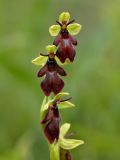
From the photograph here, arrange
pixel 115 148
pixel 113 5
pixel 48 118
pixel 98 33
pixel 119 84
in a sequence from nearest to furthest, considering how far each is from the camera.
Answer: pixel 48 118 < pixel 115 148 < pixel 119 84 < pixel 98 33 < pixel 113 5

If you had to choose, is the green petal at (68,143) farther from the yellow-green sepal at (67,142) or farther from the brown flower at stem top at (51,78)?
the brown flower at stem top at (51,78)

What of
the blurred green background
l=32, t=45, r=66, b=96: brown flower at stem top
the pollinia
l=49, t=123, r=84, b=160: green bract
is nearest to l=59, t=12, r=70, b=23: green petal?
the pollinia

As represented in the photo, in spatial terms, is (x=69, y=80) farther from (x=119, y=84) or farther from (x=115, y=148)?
(x=115, y=148)

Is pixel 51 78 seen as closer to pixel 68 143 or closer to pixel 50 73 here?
pixel 50 73

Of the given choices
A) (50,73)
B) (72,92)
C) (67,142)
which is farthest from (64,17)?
(72,92)

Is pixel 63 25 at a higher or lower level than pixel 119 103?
higher

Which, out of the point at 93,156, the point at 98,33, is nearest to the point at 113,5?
the point at 98,33

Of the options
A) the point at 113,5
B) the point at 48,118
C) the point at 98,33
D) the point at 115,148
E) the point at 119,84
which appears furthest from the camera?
the point at 113,5

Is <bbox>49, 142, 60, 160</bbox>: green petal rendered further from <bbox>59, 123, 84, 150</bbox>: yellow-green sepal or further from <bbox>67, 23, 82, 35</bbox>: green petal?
<bbox>67, 23, 82, 35</bbox>: green petal

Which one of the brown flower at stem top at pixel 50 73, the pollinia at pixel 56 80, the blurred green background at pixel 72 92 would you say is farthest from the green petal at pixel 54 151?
the blurred green background at pixel 72 92
